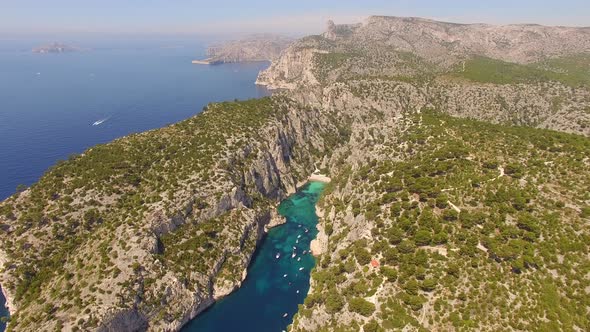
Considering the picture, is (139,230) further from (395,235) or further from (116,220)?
(395,235)

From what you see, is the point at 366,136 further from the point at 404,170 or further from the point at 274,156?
the point at 404,170

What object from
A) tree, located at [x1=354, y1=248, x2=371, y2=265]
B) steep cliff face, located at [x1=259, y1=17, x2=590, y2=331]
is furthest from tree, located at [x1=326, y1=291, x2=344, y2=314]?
tree, located at [x1=354, y1=248, x2=371, y2=265]

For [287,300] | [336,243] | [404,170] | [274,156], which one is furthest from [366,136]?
[287,300]

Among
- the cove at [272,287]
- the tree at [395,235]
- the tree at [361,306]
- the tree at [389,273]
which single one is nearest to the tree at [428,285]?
the tree at [389,273]

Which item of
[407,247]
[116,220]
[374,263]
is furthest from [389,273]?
[116,220]

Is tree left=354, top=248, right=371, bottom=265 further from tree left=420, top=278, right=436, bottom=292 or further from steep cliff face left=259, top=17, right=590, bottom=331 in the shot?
tree left=420, top=278, right=436, bottom=292

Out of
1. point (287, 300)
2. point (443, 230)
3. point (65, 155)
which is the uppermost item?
point (443, 230)
